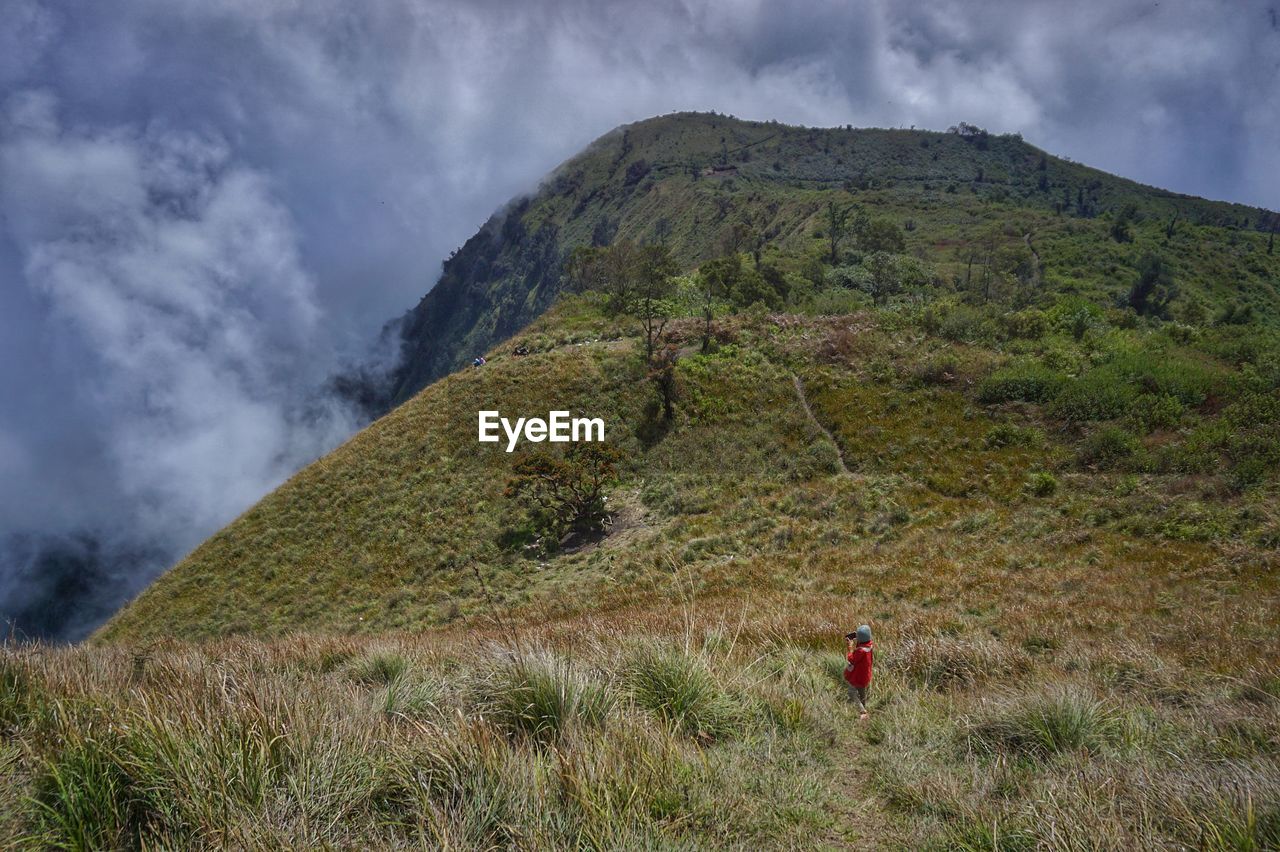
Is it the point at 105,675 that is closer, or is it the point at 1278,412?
the point at 105,675

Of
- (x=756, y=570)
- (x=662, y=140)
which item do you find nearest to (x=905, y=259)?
(x=756, y=570)

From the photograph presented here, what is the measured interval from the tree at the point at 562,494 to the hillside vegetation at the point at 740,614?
239 mm

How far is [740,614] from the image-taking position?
908cm

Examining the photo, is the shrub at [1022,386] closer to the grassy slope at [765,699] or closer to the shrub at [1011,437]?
the shrub at [1011,437]

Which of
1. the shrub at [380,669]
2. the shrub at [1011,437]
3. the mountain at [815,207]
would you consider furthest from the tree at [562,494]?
the mountain at [815,207]

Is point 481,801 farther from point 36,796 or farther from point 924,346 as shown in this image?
point 924,346

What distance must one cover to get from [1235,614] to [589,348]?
2697 centimetres

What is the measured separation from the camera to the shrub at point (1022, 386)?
22594 mm

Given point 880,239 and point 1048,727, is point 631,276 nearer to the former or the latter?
point 1048,727

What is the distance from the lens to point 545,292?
14812cm

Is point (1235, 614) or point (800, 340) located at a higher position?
point (800, 340)

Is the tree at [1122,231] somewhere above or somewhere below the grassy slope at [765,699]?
above

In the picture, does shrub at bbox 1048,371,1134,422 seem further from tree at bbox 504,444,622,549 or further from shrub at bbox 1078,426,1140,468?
tree at bbox 504,444,622,549

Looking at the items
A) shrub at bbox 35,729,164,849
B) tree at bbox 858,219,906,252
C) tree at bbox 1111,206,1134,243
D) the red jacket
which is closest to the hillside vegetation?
shrub at bbox 35,729,164,849
